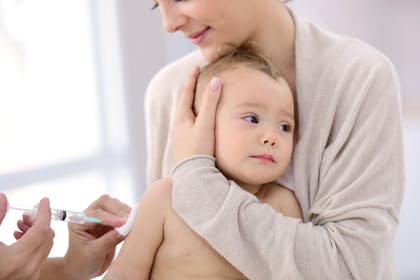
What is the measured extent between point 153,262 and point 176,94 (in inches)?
18.6

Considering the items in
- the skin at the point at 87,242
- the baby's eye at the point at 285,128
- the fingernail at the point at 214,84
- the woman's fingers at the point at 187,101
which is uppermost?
the fingernail at the point at 214,84

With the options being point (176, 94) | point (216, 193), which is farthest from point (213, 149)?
point (176, 94)

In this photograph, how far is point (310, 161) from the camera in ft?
4.13

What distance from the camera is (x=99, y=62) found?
87.7 inches

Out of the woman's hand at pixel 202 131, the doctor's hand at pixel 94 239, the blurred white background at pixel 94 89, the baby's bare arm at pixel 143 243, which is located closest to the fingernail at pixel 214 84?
the woman's hand at pixel 202 131

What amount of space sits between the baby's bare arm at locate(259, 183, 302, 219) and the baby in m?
0.07

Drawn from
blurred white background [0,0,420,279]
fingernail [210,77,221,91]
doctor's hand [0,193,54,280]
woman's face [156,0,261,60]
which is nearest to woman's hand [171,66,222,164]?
fingernail [210,77,221,91]

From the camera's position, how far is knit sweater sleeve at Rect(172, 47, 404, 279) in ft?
3.66

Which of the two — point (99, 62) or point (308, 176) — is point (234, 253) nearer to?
point (308, 176)

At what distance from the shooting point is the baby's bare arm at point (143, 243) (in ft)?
3.88

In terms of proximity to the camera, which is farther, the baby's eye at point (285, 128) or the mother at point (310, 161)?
the baby's eye at point (285, 128)

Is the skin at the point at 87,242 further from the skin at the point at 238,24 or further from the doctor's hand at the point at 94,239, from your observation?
the skin at the point at 238,24

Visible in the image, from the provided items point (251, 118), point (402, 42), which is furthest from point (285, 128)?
point (402, 42)

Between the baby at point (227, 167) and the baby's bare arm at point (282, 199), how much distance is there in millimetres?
68
